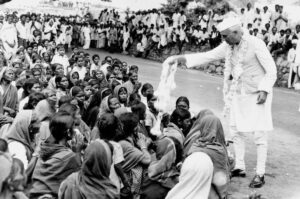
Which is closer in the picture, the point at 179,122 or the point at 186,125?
the point at 179,122

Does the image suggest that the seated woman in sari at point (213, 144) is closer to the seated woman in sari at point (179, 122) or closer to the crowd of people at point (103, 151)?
the crowd of people at point (103, 151)

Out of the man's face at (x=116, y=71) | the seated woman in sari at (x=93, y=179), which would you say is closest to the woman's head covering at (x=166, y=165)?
the seated woman in sari at (x=93, y=179)

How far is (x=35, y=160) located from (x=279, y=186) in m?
2.95

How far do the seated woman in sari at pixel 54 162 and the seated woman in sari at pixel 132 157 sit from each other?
2.12 feet

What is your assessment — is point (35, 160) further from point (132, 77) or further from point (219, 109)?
point (219, 109)

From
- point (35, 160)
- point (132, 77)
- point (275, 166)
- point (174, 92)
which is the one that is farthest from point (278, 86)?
point (35, 160)

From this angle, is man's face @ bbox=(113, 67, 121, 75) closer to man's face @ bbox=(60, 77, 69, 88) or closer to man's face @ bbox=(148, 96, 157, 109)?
man's face @ bbox=(60, 77, 69, 88)

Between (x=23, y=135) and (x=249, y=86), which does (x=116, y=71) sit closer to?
(x=249, y=86)

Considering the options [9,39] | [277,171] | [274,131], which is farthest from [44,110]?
[9,39]

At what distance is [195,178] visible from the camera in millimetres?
4188

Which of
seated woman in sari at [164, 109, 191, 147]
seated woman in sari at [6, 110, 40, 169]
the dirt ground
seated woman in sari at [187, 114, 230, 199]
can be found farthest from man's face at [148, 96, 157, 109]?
seated woman in sari at [187, 114, 230, 199]

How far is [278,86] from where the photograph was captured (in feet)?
54.5

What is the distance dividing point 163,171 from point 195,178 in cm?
75

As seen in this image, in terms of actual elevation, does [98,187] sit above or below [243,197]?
above
